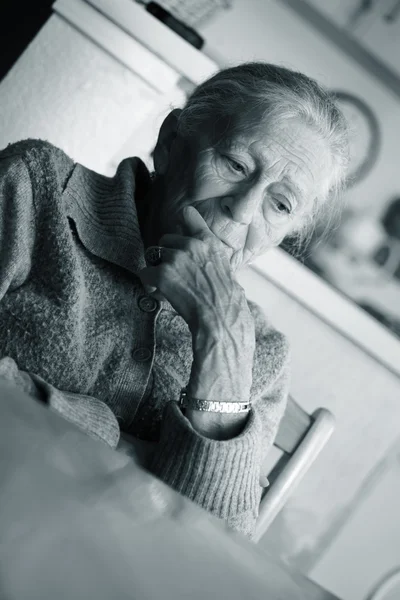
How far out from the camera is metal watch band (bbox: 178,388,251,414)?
32.6 inches

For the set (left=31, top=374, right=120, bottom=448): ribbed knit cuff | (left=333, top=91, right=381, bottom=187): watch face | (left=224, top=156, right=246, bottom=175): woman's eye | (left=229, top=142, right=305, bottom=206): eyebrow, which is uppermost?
(left=333, top=91, right=381, bottom=187): watch face

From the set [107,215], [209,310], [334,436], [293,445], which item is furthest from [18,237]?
[334,436]

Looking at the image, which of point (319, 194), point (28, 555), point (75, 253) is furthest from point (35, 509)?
point (319, 194)

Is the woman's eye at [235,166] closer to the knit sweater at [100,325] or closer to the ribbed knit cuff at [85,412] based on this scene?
the knit sweater at [100,325]

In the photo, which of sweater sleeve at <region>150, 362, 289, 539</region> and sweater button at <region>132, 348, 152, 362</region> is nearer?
sweater sleeve at <region>150, 362, 289, 539</region>

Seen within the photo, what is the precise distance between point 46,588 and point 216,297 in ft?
2.46

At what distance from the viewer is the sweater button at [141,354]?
91 cm

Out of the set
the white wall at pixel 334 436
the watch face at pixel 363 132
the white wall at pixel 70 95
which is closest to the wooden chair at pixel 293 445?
the white wall at pixel 334 436

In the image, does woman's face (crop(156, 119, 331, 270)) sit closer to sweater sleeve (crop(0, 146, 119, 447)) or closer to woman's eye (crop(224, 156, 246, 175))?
woman's eye (crop(224, 156, 246, 175))

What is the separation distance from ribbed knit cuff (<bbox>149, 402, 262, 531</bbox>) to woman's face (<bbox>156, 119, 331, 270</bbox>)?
35 centimetres

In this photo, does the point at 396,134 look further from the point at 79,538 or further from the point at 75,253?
the point at 79,538

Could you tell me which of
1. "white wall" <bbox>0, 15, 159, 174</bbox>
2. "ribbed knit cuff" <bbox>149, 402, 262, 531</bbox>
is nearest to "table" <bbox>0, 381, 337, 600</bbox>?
"ribbed knit cuff" <bbox>149, 402, 262, 531</bbox>

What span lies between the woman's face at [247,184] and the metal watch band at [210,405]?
0.96 ft

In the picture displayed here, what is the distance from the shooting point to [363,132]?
7.85ft
